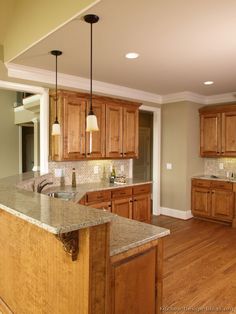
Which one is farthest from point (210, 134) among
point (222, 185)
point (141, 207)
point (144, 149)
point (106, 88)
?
point (144, 149)

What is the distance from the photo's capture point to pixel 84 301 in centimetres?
140

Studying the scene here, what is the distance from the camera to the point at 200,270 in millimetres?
3311

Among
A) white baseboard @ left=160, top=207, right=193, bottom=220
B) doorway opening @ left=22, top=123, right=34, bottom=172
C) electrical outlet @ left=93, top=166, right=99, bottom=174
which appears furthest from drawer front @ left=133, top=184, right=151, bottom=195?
doorway opening @ left=22, top=123, right=34, bottom=172

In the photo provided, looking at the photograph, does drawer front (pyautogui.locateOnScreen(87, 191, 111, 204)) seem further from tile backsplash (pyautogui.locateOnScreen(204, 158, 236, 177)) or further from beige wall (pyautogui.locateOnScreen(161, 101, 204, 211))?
Result: tile backsplash (pyautogui.locateOnScreen(204, 158, 236, 177))

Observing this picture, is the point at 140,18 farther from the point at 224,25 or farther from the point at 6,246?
the point at 6,246

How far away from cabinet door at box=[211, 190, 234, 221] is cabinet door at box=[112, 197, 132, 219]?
197 centimetres

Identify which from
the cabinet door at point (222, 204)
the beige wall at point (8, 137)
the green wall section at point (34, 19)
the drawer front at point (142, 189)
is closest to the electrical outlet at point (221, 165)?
the cabinet door at point (222, 204)

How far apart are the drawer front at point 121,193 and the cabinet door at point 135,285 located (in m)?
2.47

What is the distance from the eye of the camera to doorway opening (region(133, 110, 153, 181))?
7.98 meters

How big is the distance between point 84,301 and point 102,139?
3291 millimetres

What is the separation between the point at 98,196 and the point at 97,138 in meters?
1.00

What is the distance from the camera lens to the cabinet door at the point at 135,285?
1577 millimetres

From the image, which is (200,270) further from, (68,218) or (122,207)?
(68,218)

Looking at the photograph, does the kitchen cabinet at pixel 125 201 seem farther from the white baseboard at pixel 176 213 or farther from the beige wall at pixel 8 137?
the beige wall at pixel 8 137
